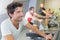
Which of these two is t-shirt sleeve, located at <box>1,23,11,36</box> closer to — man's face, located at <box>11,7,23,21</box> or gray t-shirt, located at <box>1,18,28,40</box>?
gray t-shirt, located at <box>1,18,28,40</box>

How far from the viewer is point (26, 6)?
901 cm

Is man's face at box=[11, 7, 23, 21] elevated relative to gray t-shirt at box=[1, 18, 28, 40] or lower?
elevated

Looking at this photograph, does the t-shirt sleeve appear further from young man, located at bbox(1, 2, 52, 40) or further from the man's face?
the man's face

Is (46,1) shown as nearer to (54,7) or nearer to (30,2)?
(54,7)

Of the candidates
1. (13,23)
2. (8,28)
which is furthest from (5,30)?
(13,23)

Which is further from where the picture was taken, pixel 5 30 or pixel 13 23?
pixel 13 23

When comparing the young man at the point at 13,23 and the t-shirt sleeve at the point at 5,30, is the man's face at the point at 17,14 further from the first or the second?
the t-shirt sleeve at the point at 5,30

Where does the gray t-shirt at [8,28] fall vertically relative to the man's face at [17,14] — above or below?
below

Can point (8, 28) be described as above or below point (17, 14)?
below

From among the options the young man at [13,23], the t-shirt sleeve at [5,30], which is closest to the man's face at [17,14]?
the young man at [13,23]

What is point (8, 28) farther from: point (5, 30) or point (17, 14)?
point (17, 14)

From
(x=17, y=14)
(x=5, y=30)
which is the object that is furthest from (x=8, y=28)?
(x=17, y=14)

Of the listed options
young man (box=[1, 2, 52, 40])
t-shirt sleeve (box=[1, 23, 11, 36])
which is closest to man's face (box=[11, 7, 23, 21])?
young man (box=[1, 2, 52, 40])

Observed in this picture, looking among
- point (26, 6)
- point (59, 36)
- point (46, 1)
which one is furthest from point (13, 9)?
point (46, 1)
